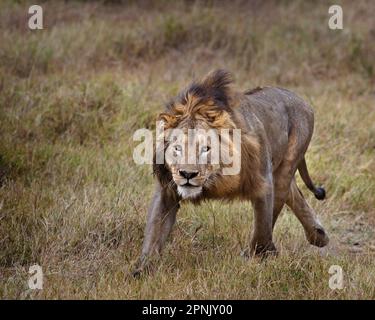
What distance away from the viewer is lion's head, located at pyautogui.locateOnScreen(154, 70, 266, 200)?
486 centimetres

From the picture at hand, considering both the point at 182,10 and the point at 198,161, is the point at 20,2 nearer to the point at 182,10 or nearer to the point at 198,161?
the point at 182,10

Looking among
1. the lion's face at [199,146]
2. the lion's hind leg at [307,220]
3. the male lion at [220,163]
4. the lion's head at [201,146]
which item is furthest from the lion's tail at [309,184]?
the lion's face at [199,146]

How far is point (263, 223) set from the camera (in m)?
5.42

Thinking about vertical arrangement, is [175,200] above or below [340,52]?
below

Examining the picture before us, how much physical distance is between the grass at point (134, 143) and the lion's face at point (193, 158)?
593mm

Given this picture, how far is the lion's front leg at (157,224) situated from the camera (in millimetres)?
5172

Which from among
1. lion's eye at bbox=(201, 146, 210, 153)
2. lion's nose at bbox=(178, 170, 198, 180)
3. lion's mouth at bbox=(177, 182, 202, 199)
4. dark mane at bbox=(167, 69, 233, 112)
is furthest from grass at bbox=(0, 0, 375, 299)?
dark mane at bbox=(167, 69, 233, 112)

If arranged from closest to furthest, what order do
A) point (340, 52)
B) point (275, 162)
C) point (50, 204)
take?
point (275, 162) < point (50, 204) < point (340, 52)

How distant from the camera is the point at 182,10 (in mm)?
12344

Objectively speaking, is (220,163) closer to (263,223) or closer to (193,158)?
(193,158)

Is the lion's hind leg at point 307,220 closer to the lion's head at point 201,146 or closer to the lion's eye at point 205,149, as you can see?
the lion's head at point 201,146

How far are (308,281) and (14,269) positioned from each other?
1.82 meters
